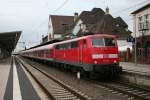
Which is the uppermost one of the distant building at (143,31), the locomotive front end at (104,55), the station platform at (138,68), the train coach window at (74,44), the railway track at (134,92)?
the distant building at (143,31)

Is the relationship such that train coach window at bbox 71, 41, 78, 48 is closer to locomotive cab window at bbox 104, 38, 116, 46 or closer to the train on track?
the train on track

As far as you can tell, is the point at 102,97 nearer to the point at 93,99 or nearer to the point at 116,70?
the point at 93,99

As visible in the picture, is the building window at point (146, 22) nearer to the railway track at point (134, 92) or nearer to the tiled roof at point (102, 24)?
the tiled roof at point (102, 24)

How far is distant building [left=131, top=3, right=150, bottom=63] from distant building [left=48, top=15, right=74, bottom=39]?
47126 mm

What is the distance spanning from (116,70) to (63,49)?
8.56 m

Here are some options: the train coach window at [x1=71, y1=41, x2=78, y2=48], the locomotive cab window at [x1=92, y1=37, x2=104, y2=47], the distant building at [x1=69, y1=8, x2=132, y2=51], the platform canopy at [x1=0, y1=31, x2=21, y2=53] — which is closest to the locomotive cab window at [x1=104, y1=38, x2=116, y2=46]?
the locomotive cab window at [x1=92, y1=37, x2=104, y2=47]

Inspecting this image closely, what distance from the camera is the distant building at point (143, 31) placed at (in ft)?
119

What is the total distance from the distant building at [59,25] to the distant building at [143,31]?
155 ft

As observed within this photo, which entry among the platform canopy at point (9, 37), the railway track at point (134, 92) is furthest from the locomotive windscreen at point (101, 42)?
the platform canopy at point (9, 37)

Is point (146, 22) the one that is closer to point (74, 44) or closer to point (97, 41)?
point (74, 44)

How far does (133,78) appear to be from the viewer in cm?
1884

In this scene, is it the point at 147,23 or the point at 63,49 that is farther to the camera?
the point at 147,23

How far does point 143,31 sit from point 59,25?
5461 centimetres

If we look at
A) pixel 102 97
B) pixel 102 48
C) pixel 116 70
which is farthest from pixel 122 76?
pixel 102 97
